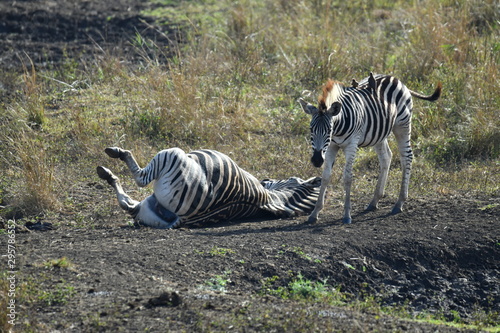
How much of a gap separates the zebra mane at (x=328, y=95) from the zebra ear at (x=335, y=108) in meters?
0.06

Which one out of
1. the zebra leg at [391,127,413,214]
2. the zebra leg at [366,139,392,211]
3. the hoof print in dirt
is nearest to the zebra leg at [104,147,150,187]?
the hoof print in dirt

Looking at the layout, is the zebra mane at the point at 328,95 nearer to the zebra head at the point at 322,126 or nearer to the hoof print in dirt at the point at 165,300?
the zebra head at the point at 322,126

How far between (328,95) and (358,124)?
58cm

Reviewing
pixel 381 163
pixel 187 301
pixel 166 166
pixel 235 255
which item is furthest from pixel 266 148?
pixel 187 301

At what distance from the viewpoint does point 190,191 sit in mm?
7461

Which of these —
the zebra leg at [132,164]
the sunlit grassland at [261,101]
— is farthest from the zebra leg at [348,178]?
the zebra leg at [132,164]

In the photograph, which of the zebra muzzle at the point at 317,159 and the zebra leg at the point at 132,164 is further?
the zebra leg at the point at 132,164

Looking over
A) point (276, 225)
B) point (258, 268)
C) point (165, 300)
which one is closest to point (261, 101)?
point (276, 225)

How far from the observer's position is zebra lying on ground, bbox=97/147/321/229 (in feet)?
24.6

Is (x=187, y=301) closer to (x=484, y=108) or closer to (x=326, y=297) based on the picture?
(x=326, y=297)

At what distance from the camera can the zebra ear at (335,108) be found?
24.2 feet

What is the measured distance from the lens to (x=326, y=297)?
5.94 meters

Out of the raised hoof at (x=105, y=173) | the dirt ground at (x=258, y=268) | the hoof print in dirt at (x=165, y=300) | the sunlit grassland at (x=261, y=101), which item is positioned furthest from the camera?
the sunlit grassland at (x=261, y=101)

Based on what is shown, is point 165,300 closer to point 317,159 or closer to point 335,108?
point 317,159
